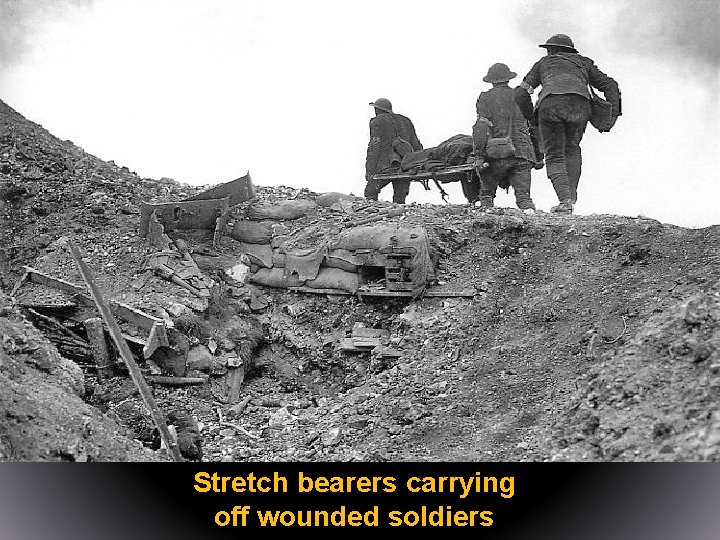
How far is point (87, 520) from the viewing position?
3.84 metres

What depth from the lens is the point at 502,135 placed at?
9.53 m

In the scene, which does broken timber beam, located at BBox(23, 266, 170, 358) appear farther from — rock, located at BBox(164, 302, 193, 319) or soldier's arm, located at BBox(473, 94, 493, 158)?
soldier's arm, located at BBox(473, 94, 493, 158)

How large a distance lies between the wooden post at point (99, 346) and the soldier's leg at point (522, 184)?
5238mm

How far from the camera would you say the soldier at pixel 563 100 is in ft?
29.6

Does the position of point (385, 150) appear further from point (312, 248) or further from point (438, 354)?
Result: point (438, 354)

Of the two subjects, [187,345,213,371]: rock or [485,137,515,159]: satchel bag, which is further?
[485,137,515,159]: satchel bag

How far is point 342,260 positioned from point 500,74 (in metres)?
3.52

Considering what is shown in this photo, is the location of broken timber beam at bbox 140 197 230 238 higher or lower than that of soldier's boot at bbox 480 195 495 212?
lower

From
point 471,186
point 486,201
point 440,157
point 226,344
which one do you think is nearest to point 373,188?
point 440,157

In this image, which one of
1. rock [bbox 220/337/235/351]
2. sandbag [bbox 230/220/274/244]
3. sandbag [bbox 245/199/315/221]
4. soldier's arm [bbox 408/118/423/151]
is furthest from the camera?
soldier's arm [bbox 408/118/423/151]

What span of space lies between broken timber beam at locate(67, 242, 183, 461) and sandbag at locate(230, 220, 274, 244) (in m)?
2.13

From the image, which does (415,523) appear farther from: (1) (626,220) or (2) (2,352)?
(1) (626,220)

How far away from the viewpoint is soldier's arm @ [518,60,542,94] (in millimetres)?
9375

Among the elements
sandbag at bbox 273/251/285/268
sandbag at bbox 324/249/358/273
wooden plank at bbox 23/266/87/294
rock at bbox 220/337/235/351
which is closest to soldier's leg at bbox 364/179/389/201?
sandbag at bbox 273/251/285/268
